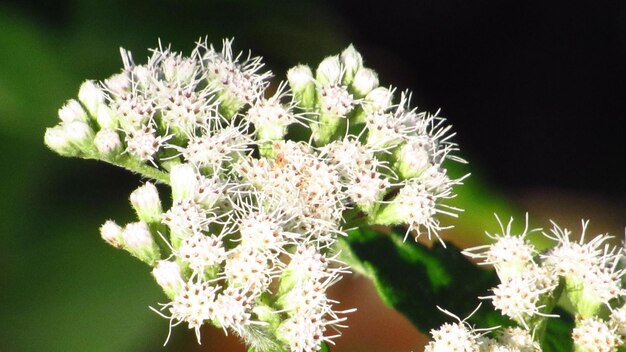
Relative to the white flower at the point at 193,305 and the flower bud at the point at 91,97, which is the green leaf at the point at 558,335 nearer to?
the white flower at the point at 193,305

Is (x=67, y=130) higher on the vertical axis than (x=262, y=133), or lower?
lower

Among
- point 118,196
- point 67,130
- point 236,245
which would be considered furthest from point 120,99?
point 118,196

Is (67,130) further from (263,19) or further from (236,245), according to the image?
(263,19)

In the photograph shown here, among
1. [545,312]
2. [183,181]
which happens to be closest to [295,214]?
[183,181]

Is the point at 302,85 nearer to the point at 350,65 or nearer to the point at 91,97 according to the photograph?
the point at 350,65

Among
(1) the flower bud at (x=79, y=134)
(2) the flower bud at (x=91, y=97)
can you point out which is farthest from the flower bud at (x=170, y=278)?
(2) the flower bud at (x=91, y=97)

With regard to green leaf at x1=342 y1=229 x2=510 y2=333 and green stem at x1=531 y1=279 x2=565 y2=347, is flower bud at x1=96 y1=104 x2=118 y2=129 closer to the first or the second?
Answer: green leaf at x1=342 y1=229 x2=510 y2=333

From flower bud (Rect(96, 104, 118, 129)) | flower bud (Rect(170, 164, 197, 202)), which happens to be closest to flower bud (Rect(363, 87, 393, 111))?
flower bud (Rect(170, 164, 197, 202))
